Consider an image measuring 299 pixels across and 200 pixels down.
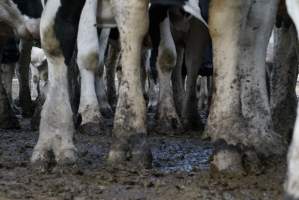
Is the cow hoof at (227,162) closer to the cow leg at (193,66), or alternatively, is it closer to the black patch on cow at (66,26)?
the black patch on cow at (66,26)

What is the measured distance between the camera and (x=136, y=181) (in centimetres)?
459

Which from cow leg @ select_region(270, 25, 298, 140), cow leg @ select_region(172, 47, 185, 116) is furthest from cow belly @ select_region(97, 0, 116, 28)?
cow leg @ select_region(172, 47, 185, 116)

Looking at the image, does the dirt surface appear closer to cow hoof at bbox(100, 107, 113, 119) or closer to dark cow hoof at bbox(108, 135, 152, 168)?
dark cow hoof at bbox(108, 135, 152, 168)

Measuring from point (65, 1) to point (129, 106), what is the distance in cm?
84

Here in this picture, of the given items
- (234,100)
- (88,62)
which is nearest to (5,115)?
(88,62)

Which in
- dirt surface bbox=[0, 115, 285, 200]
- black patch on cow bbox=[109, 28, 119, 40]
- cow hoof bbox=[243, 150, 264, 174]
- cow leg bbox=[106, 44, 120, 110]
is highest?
black patch on cow bbox=[109, 28, 119, 40]

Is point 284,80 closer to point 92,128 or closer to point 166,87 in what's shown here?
point 166,87

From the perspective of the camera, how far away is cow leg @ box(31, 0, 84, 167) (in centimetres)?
509

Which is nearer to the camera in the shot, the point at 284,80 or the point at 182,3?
the point at 284,80

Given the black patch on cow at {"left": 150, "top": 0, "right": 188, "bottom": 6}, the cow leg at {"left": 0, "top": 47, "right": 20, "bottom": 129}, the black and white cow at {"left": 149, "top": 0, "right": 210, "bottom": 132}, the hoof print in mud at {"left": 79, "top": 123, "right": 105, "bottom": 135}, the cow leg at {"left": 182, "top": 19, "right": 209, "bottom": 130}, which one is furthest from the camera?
the cow leg at {"left": 182, "top": 19, "right": 209, "bottom": 130}

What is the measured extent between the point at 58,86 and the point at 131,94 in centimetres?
50

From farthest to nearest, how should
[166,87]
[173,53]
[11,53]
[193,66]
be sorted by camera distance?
1. [11,53]
2. [193,66]
3. [173,53]
4. [166,87]

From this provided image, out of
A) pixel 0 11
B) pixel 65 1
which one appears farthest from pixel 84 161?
pixel 0 11

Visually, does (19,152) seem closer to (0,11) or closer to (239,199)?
(0,11)
